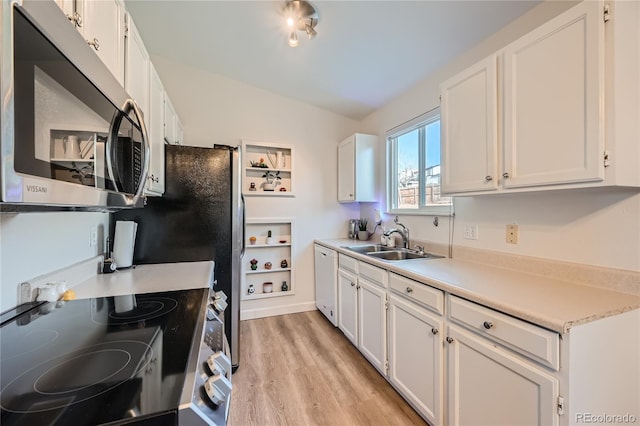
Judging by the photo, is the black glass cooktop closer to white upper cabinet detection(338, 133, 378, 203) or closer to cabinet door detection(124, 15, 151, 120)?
cabinet door detection(124, 15, 151, 120)

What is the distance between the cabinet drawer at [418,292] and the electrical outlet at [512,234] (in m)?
0.67

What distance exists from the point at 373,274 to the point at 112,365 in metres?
1.68

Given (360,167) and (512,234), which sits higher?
(360,167)

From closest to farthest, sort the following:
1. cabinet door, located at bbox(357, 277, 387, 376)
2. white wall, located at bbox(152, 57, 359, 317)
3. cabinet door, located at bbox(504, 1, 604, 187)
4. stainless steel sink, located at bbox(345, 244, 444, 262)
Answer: cabinet door, located at bbox(504, 1, 604, 187)
cabinet door, located at bbox(357, 277, 387, 376)
stainless steel sink, located at bbox(345, 244, 444, 262)
white wall, located at bbox(152, 57, 359, 317)

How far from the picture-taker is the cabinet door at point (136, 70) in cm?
131

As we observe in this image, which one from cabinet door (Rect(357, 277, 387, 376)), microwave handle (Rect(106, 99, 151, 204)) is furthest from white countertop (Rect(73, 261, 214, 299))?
cabinet door (Rect(357, 277, 387, 376))

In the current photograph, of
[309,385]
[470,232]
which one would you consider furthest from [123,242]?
[470,232]

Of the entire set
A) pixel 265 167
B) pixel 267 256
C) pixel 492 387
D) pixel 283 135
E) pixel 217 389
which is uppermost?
pixel 283 135

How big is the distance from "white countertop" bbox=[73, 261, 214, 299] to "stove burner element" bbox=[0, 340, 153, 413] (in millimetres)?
602

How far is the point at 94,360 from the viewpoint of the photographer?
69 centimetres

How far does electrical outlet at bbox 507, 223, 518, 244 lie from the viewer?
1678 millimetres

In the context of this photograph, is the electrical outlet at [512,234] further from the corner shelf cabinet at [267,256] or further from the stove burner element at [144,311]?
the corner shelf cabinet at [267,256]

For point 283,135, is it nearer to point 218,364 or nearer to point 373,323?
point 373,323

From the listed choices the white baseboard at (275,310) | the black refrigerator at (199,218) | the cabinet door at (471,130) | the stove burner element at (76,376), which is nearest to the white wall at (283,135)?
the white baseboard at (275,310)
